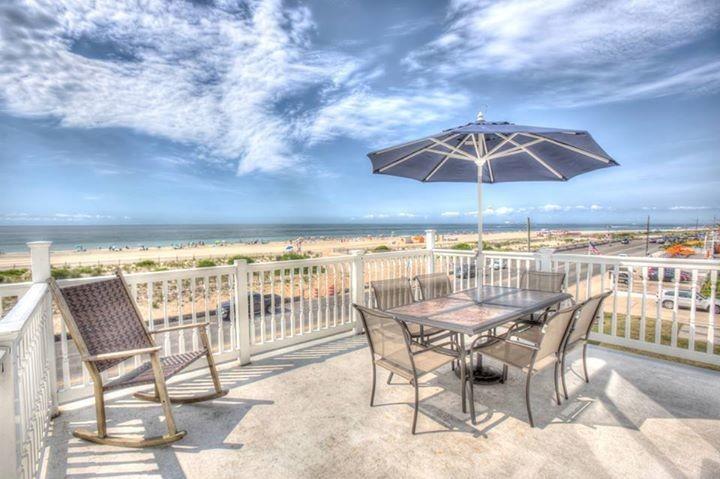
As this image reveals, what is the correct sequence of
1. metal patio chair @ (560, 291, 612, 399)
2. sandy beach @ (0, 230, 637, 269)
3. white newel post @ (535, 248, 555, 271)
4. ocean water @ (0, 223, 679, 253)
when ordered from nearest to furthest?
metal patio chair @ (560, 291, 612, 399) < white newel post @ (535, 248, 555, 271) < sandy beach @ (0, 230, 637, 269) < ocean water @ (0, 223, 679, 253)

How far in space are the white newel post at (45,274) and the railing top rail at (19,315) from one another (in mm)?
141

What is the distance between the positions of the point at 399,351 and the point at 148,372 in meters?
1.84

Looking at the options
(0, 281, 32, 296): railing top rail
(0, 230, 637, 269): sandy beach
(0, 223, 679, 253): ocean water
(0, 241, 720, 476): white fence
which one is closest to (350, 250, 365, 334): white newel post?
(0, 241, 720, 476): white fence

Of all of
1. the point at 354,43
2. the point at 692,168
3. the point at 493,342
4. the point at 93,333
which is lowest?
the point at 493,342

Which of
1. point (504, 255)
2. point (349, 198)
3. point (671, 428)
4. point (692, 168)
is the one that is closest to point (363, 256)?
point (504, 255)

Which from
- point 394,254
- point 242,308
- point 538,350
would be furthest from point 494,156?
point 242,308

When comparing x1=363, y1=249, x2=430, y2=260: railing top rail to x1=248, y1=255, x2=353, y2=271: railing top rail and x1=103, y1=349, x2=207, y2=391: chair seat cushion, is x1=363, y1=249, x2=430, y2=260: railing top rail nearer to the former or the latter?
x1=248, y1=255, x2=353, y2=271: railing top rail

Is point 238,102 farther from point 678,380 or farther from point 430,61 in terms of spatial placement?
point 678,380

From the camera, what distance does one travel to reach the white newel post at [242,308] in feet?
11.4

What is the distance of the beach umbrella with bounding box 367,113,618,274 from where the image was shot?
2.61 m

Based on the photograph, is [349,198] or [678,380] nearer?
[678,380]

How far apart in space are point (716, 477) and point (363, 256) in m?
3.48

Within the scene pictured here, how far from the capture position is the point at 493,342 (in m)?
2.75

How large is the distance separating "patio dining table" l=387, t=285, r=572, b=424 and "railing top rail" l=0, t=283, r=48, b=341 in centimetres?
214
